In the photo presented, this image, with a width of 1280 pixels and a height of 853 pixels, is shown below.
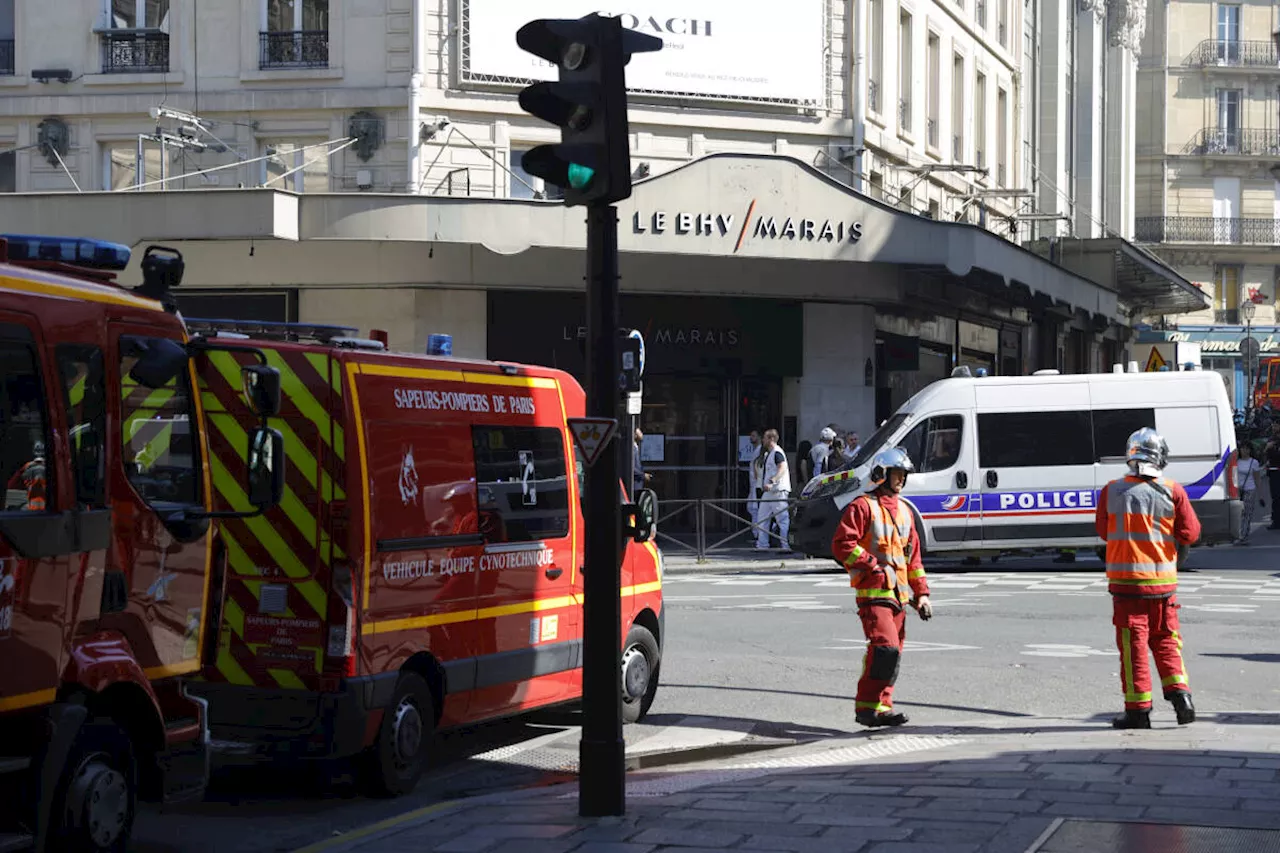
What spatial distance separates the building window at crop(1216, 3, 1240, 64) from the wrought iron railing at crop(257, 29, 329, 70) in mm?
48198

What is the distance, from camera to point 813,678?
1273cm

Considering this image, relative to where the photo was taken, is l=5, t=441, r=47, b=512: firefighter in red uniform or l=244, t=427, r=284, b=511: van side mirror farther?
l=244, t=427, r=284, b=511: van side mirror

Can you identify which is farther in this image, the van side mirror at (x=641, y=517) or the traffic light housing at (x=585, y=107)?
the van side mirror at (x=641, y=517)

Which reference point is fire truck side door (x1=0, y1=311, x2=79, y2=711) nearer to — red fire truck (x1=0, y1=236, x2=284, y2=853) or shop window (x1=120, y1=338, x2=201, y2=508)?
red fire truck (x1=0, y1=236, x2=284, y2=853)

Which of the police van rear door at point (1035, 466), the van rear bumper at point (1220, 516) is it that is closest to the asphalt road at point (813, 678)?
the police van rear door at point (1035, 466)

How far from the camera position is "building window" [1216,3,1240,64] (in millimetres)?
66938

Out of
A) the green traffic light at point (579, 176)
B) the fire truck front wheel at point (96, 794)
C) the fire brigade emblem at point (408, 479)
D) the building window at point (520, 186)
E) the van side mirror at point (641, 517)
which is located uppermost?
the building window at point (520, 186)

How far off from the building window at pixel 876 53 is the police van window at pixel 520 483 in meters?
21.1

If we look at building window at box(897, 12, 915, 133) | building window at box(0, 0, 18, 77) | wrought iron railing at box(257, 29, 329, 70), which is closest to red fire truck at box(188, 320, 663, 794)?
wrought iron railing at box(257, 29, 329, 70)

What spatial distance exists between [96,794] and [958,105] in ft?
103

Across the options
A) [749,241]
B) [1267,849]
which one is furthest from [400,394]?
[749,241]

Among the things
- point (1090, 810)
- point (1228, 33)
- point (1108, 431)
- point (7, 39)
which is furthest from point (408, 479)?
point (1228, 33)

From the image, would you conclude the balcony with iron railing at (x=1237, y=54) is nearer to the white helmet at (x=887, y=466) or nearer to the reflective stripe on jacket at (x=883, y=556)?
the white helmet at (x=887, y=466)

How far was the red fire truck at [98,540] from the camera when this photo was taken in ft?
20.3
